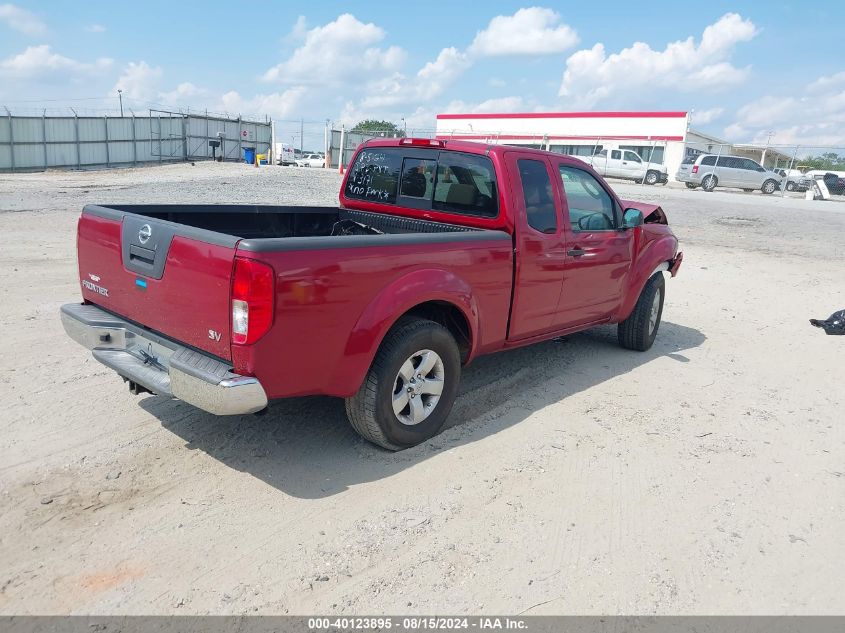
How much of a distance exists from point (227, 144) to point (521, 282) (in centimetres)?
3598

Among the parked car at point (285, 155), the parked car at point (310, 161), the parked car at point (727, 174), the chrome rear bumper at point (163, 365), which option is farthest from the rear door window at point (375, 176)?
the parked car at point (285, 155)

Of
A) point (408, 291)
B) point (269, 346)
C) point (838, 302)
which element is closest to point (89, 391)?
point (269, 346)

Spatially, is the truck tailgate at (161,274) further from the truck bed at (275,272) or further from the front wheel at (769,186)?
the front wheel at (769,186)

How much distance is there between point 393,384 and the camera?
151 inches

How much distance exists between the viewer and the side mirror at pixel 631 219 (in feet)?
18.7

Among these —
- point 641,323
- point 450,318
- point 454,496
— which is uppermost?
point 450,318

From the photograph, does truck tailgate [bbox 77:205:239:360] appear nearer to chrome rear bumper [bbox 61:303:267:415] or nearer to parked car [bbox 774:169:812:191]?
chrome rear bumper [bbox 61:303:267:415]

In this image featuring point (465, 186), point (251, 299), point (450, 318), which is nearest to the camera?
point (251, 299)

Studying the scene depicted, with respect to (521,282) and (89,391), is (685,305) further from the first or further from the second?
(89,391)

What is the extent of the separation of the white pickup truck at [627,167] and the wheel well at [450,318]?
99.5ft

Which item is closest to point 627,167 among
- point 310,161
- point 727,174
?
point 727,174

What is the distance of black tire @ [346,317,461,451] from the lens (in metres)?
3.78

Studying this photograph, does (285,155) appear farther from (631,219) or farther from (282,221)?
(631,219)

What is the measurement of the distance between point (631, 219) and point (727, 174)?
2750 cm
